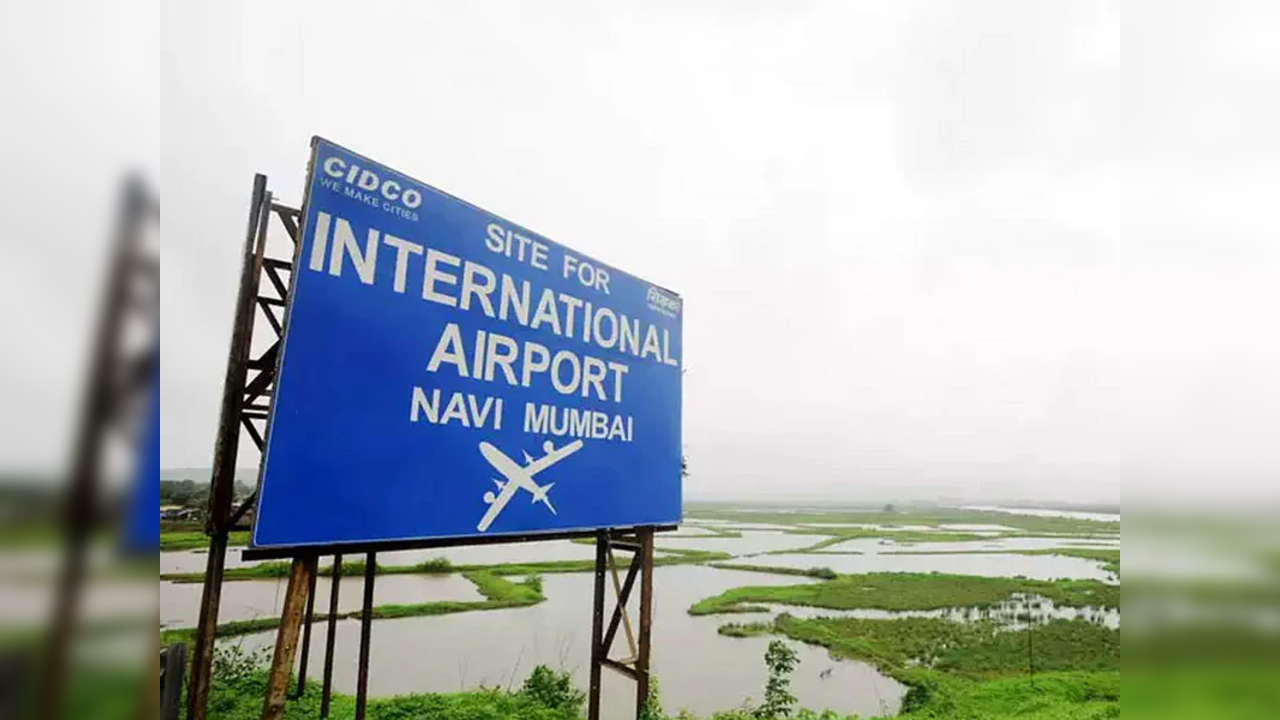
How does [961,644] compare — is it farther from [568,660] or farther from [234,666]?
[234,666]

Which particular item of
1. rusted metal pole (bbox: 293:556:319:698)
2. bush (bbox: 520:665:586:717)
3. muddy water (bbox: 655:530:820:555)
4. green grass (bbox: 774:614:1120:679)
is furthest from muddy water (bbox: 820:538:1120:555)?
rusted metal pole (bbox: 293:556:319:698)

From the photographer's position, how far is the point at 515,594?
91.4 ft

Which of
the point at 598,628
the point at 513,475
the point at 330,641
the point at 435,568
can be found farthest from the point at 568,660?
the point at 435,568

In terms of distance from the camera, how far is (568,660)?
59.8 feet

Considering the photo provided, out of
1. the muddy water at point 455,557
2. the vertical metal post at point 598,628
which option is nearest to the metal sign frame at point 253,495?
the vertical metal post at point 598,628

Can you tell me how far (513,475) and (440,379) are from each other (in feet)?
4.24

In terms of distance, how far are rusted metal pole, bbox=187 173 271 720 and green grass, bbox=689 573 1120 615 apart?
25167 mm

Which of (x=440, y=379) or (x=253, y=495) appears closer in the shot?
(x=253, y=495)

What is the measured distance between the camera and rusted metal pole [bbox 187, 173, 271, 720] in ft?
14.6

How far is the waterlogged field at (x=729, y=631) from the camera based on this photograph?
15.6m

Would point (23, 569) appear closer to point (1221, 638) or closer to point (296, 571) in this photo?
point (1221, 638)

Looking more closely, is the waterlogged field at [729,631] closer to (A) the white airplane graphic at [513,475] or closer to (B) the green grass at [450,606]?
(B) the green grass at [450,606]

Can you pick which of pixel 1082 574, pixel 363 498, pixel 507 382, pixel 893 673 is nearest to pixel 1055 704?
pixel 893 673

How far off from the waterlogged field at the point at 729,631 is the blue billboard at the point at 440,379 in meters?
4.85
